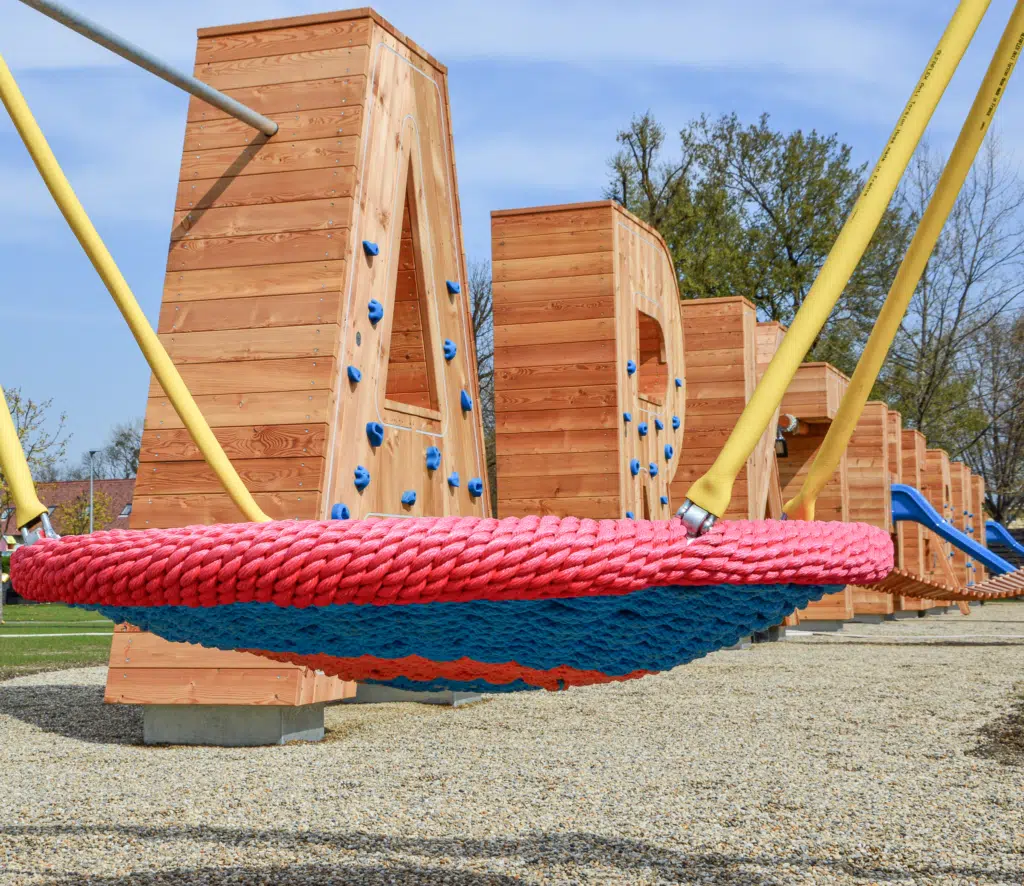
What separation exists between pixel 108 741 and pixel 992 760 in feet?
16.1

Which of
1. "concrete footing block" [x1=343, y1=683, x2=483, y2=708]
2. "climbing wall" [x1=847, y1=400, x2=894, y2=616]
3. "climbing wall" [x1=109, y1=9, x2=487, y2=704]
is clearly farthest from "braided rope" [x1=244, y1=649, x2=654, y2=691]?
"climbing wall" [x1=847, y1=400, x2=894, y2=616]

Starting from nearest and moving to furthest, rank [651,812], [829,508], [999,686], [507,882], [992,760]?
[507,882] < [651,812] < [992,760] < [999,686] < [829,508]

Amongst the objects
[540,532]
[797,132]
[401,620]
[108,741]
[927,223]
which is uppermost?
[797,132]

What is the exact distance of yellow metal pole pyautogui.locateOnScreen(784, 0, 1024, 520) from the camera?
81.4 inches

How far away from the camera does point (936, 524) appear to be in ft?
47.0

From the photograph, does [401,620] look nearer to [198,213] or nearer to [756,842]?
[756,842]

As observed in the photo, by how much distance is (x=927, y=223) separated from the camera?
6.84ft

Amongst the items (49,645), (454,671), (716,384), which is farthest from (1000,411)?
(454,671)

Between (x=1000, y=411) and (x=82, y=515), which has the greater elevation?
(x=1000, y=411)

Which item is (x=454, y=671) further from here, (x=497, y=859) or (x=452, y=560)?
(x=497, y=859)

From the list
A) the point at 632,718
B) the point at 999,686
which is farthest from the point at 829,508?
the point at 632,718

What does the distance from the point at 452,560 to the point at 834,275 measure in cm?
74

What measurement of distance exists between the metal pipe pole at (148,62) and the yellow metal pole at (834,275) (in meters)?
3.80

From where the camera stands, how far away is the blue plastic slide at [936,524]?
44.9 feet
